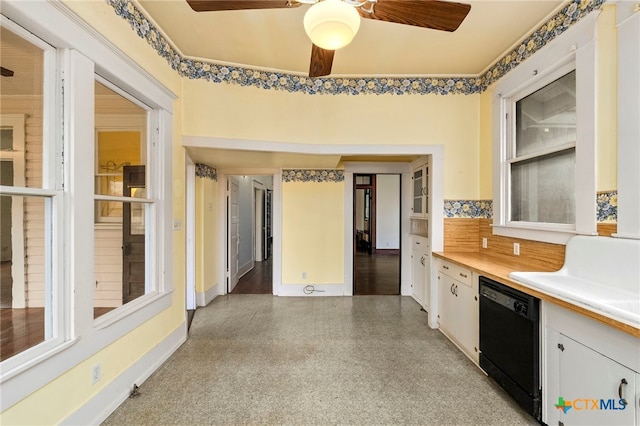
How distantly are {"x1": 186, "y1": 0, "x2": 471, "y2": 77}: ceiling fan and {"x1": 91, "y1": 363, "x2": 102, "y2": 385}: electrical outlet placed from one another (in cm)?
224

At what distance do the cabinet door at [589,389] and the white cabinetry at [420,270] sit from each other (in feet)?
6.60

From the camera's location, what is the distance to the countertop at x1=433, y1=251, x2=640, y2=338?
128 centimetres

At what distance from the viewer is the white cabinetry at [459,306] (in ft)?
8.05

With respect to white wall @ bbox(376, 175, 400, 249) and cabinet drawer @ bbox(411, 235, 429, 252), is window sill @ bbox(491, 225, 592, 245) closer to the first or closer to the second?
cabinet drawer @ bbox(411, 235, 429, 252)

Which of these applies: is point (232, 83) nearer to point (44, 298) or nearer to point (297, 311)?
point (44, 298)

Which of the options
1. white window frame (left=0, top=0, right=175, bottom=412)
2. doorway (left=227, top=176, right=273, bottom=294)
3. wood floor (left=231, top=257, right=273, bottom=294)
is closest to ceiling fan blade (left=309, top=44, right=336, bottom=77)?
white window frame (left=0, top=0, right=175, bottom=412)

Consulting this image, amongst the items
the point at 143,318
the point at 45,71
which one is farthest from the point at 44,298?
the point at 45,71

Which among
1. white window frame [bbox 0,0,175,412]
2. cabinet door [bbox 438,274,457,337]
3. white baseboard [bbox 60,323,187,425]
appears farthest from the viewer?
cabinet door [bbox 438,274,457,337]

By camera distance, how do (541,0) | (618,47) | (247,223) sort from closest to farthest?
(618,47) < (541,0) < (247,223)

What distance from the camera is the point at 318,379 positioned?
222 centimetres

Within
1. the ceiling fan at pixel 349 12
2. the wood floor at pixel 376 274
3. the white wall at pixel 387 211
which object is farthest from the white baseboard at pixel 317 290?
the white wall at pixel 387 211

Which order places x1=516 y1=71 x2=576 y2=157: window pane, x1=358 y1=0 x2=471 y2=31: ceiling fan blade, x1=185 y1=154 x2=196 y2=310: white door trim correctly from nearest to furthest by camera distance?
1. x1=358 y1=0 x2=471 y2=31: ceiling fan blade
2. x1=516 y1=71 x2=576 y2=157: window pane
3. x1=185 y1=154 x2=196 y2=310: white door trim

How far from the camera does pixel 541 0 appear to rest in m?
2.10

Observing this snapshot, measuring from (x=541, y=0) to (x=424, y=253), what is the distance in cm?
278
